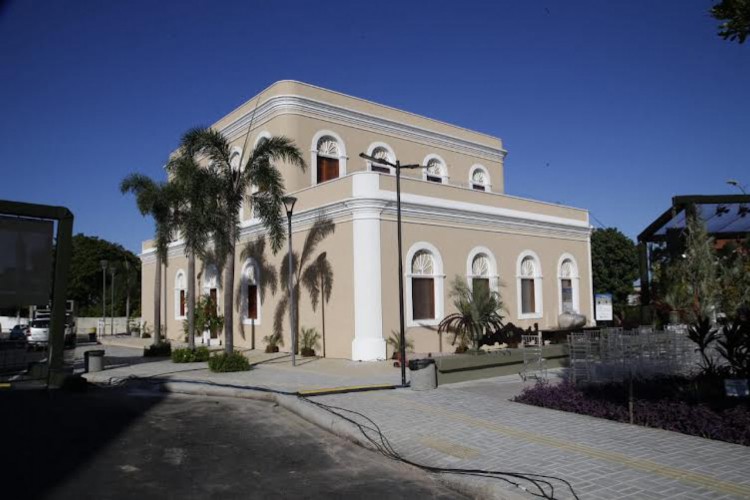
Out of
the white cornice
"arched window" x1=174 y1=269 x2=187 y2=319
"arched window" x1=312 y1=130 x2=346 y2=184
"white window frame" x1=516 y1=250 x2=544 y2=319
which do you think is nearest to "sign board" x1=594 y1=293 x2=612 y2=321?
"white window frame" x1=516 y1=250 x2=544 y2=319

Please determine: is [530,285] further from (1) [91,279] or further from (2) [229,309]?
(1) [91,279]

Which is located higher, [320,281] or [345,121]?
[345,121]

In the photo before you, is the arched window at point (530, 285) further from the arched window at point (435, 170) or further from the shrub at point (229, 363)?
the shrub at point (229, 363)

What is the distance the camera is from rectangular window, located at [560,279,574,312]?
2721 cm

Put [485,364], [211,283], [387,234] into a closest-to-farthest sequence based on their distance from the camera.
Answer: [485,364]
[387,234]
[211,283]

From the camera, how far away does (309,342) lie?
20.4 m

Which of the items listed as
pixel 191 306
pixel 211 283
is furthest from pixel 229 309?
pixel 211 283

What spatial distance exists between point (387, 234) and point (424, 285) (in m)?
2.59

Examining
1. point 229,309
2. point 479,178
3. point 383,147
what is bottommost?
point 229,309

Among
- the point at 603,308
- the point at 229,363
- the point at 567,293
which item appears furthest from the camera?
the point at 567,293

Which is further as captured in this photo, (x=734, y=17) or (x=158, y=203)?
(x=158, y=203)

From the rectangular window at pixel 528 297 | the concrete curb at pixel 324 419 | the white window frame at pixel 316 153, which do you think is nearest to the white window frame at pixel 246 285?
the white window frame at pixel 316 153

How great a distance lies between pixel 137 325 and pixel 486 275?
27.1 meters

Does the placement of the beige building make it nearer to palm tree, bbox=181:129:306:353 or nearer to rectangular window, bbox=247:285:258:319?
rectangular window, bbox=247:285:258:319
